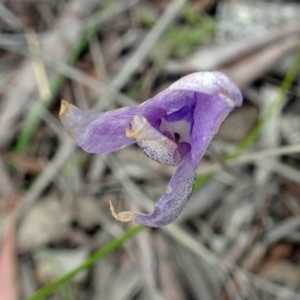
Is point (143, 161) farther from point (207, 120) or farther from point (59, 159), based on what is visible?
point (207, 120)

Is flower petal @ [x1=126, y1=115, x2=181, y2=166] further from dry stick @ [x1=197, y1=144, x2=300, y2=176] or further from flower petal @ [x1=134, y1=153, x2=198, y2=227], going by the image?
dry stick @ [x1=197, y1=144, x2=300, y2=176]

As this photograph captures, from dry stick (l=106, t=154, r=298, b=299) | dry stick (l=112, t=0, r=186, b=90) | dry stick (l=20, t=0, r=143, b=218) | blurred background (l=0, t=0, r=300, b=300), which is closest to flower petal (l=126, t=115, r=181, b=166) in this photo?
blurred background (l=0, t=0, r=300, b=300)

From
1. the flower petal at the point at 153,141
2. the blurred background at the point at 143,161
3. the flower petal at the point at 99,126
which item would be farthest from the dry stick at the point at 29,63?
the flower petal at the point at 153,141

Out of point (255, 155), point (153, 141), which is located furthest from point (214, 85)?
point (255, 155)

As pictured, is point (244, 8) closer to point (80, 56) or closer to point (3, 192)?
point (80, 56)

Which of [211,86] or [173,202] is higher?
[211,86]

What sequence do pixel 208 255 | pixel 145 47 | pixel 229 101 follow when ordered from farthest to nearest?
pixel 145 47
pixel 208 255
pixel 229 101

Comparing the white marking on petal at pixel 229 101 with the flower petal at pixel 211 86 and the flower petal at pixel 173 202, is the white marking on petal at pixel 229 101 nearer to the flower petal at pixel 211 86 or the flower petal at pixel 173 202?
the flower petal at pixel 211 86

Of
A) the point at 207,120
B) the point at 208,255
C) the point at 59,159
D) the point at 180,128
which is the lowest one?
the point at 208,255
